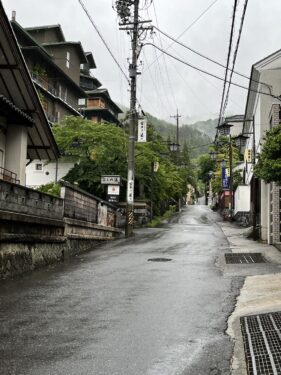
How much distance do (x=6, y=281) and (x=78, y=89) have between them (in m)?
45.2

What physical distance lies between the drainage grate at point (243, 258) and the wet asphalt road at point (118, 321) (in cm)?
153

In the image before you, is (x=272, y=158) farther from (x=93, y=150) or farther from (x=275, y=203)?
(x=93, y=150)

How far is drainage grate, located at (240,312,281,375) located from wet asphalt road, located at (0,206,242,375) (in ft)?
0.98

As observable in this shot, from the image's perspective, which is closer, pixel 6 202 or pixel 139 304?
pixel 139 304

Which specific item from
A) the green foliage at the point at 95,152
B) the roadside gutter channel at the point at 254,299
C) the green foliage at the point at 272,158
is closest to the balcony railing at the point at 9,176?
the roadside gutter channel at the point at 254,299

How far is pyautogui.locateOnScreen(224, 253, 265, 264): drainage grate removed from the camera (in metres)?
14.8

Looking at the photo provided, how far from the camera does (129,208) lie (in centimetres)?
2733

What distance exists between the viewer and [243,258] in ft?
51.2

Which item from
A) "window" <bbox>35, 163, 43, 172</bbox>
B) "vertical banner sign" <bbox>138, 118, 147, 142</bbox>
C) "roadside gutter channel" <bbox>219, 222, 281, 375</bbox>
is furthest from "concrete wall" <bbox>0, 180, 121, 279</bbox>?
"window" <bbox>35, 163, 43, 172</bbox>

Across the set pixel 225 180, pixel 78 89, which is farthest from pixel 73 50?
pixel 225 180

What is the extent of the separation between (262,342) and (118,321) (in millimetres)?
2303

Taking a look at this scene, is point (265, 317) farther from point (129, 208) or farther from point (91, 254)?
point (129, 208)

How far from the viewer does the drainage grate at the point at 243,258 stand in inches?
583

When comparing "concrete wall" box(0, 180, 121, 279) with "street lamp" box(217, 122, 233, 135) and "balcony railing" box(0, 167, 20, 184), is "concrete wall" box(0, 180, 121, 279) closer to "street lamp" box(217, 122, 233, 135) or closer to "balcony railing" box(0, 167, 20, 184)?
"balcony railing" box(0, 167, 20, 184)
